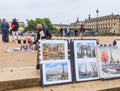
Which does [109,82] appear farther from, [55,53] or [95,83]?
[55,53]

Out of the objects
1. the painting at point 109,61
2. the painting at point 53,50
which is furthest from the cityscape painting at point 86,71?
the painting at point 53,50

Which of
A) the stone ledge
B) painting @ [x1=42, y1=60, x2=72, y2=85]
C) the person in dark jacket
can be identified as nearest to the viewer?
the stone ledge

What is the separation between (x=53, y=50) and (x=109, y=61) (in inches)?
66.3

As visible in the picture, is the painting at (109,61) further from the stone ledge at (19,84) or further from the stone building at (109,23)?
the stone building at (109,23)

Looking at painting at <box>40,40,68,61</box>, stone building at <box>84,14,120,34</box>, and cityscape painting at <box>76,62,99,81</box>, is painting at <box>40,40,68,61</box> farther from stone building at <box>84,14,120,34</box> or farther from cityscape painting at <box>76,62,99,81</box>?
stone building at <box>84,14,120,34</box>

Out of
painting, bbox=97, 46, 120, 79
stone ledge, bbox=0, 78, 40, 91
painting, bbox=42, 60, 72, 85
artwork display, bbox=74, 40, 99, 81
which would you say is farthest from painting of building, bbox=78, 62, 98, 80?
stone ledge, bbox=0, 78, 40, 91

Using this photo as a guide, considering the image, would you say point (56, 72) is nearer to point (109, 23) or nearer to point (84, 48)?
point (84, 48)

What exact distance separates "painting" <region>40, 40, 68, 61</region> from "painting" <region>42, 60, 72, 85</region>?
0.41ft

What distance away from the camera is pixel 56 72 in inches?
309

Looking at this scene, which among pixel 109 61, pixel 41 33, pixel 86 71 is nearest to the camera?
pixel 86 71

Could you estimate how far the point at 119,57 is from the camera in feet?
29.5

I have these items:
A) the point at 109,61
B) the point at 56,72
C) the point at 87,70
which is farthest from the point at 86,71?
the point at 56,72

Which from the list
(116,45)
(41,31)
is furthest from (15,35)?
(116,45)

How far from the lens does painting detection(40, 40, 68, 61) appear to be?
25.8 feet
